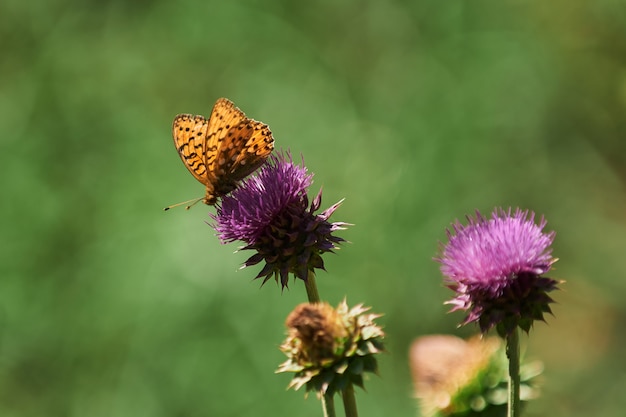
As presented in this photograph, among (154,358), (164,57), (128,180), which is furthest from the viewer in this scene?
(164,57)

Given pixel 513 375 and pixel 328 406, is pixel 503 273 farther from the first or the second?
pixel 328 406

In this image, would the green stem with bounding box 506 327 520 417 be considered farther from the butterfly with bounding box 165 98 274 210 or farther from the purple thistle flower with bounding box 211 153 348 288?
the butterfly with bounding box 165 98 274 210

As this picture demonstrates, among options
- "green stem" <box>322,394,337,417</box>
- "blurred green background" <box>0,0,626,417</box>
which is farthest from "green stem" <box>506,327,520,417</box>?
"blurred green background" <box>0,0,626,417</box>

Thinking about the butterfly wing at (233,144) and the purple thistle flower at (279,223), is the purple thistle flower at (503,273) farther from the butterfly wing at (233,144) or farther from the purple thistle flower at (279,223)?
the butterfly wing at (233,144)

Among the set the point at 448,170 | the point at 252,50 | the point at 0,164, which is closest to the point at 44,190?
the point at 0,164

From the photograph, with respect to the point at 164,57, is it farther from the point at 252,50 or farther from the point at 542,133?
the point at 542,133

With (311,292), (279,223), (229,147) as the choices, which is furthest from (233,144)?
(311,292)
